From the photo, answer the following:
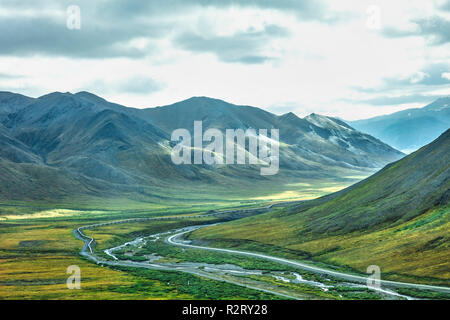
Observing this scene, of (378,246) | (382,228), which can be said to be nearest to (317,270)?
(378,246)

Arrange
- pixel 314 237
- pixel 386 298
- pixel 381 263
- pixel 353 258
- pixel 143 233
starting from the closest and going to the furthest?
pixel 386 298 → pixel 381 263 → pixel 353 258 → pixel 314 237 → pixel 143 233

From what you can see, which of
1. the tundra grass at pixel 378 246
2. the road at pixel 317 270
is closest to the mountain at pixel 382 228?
the tundra grass at pixel 378 246

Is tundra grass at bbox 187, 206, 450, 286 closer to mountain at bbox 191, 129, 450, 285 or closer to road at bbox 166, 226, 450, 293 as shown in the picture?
mountain at bbox 191, 129, 450, 285

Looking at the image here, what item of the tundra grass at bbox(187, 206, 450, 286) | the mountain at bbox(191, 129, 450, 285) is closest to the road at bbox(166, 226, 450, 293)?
the tundra grass at bbox(187, 206, 450, 286)

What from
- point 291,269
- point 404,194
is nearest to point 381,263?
point 291,269

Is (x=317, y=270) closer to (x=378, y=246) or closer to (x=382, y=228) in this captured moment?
(x=378, y=246)

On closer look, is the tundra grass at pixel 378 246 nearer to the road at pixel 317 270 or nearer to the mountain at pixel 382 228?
the mountain at pixel 382 228
